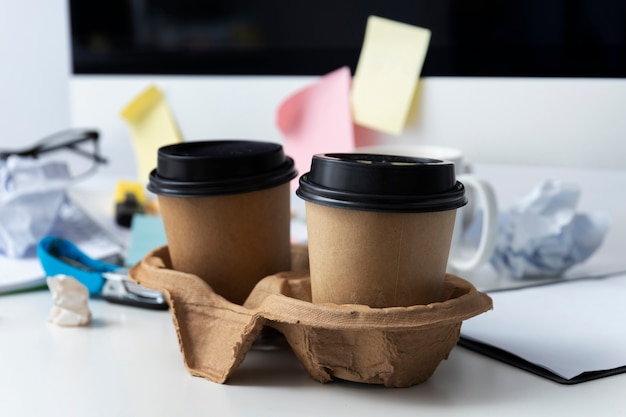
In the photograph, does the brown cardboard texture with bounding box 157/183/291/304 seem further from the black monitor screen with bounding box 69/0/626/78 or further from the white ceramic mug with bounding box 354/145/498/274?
the black monitor screen with bounding box 69/0/626/78

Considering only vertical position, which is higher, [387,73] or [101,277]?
[387,73]

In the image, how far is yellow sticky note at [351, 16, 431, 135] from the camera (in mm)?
646

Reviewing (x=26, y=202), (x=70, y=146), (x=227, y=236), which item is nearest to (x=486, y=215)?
(x=227, y=236)

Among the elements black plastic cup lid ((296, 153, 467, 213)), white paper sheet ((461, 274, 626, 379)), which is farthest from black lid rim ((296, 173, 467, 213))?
white paper sheet ((461, 274, 626, 379))

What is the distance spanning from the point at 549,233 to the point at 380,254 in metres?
0.25

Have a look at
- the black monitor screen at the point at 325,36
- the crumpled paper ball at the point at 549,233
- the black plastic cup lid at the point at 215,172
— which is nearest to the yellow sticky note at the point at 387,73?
the black monitor screen at the point at 325,36

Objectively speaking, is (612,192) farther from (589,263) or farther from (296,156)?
(296,156)

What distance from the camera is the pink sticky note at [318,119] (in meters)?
0.69

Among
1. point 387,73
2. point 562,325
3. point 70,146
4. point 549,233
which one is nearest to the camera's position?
point 562,325

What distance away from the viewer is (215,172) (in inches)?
16.2

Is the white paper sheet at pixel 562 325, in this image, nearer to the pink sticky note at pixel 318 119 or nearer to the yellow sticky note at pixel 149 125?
the pink sticky note at pixel 318 119

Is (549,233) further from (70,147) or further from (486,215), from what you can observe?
(70,147)

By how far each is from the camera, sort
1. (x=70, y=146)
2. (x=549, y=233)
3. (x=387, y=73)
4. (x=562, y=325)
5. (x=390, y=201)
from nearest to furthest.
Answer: (x=390, y=201)
(x=562, y=325)
(x=549, y=233)
(x=387, y=73)
(x=70, y=146)

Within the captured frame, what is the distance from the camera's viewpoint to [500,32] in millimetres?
589
